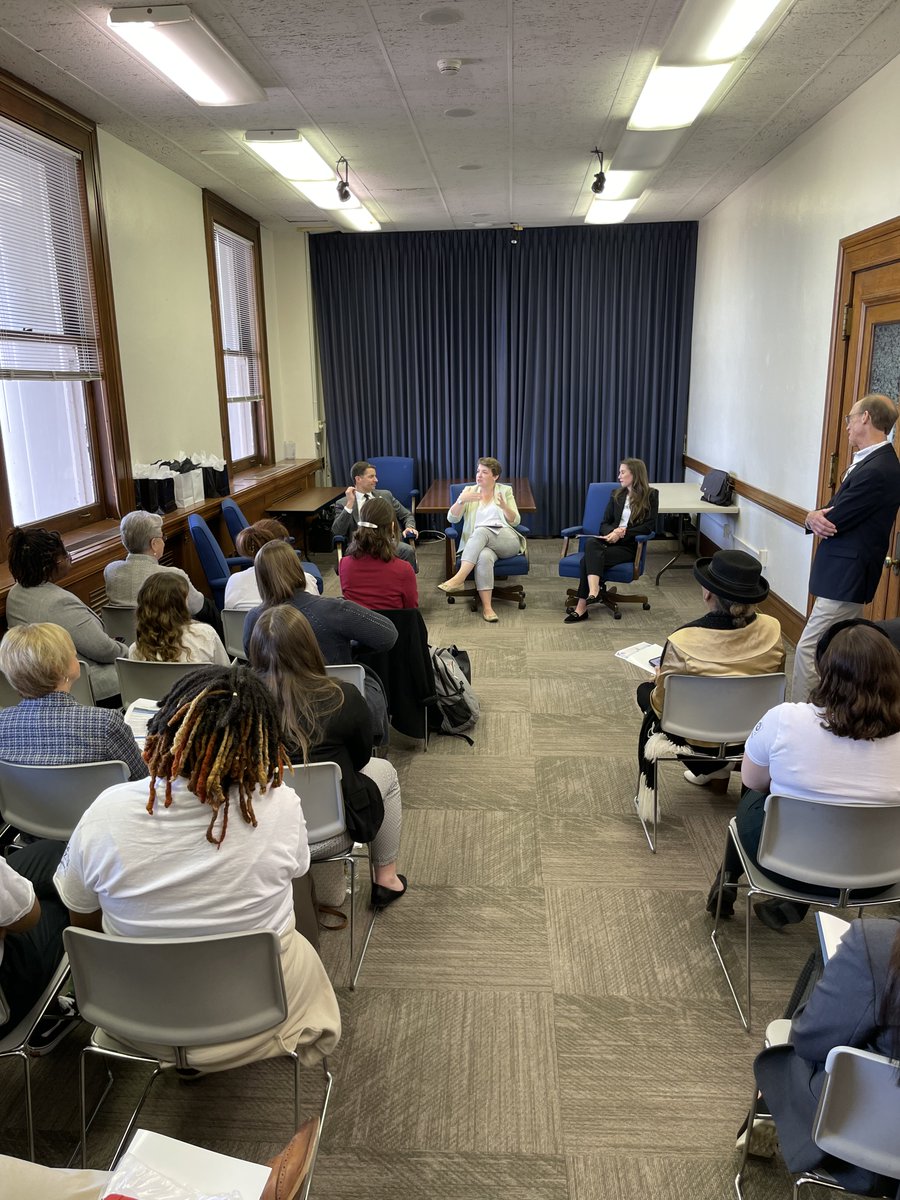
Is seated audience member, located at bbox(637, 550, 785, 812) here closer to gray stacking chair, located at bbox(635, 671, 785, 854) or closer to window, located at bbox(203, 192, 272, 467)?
gray stacking chair, located at bbox(635, 671, 785, 854)

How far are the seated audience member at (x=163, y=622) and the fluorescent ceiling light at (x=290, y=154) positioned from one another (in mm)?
2873

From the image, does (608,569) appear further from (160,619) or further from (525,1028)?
(525,1028)

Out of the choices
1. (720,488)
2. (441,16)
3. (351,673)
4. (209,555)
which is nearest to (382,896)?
(351,673)

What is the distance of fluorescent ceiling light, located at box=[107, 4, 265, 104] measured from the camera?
3.11 metres

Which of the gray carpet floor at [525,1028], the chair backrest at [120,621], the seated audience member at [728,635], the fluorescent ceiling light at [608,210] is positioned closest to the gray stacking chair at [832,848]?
the gray carpet floor at [525,1028]

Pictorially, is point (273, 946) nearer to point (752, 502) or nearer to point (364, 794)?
point (364, 794)

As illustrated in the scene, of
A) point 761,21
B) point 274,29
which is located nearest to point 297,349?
point 274,29

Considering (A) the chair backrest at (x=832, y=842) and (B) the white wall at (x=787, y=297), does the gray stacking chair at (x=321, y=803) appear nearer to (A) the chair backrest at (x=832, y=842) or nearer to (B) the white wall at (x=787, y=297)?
(A) the chair backrest at (x=832, y=842)

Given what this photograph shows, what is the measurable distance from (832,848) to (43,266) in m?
4.50

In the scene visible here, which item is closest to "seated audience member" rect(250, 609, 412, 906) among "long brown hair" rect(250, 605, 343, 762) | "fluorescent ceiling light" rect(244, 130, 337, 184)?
"long brown hair" rect(250, 605, 343, 762)

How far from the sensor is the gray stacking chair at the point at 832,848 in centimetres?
199

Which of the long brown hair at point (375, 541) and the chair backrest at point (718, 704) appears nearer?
the chair backrest at point (718, 704)

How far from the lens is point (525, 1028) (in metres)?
2.27

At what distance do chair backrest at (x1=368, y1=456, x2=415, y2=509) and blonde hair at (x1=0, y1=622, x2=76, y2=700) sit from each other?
637cm
